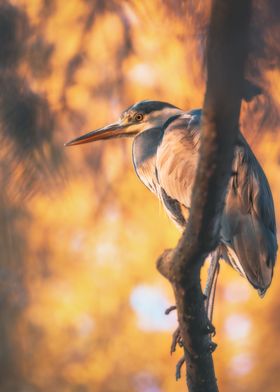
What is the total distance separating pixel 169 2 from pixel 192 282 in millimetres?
1480

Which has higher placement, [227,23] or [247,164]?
[247,164]

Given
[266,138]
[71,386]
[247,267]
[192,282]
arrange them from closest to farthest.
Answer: [192,282] → [247,267] → [266,138] → [71,386]

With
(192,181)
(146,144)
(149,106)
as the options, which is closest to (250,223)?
(192,181)

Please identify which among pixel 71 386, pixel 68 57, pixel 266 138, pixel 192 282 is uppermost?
pixel 68 57

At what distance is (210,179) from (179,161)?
830mm

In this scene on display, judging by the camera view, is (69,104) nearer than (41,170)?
No

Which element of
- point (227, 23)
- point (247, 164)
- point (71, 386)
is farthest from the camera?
point (71, 386)

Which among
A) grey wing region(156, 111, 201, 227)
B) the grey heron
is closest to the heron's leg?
the grey heron

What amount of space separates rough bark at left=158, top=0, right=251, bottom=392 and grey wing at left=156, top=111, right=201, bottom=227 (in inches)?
22.1

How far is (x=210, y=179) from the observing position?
3.43 ft

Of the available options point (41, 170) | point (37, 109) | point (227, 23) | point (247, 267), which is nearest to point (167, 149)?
point (247, 267)

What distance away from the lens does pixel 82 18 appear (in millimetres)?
2639

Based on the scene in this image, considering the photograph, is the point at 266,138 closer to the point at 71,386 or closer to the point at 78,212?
the point at 78,212

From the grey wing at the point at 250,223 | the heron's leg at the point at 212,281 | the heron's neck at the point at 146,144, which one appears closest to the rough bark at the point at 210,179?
the grey wing at the point at 250,223
